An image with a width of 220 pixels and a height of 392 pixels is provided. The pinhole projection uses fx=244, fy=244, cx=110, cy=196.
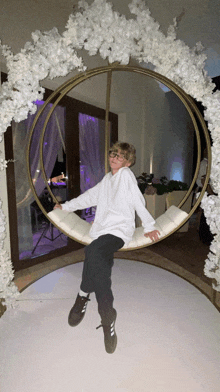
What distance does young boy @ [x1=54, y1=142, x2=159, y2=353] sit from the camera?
5.09ft

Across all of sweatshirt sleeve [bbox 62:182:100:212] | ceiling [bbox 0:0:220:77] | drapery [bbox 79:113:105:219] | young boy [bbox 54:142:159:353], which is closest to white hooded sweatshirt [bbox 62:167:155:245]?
young boy [bbox 54:142:159:353]

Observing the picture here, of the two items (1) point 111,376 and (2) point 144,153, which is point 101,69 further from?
(2) point 144,153

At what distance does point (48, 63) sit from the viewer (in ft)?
5.63

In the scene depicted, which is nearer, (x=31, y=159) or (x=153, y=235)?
(x=153, y=235)

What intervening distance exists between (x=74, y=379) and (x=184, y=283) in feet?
4.50

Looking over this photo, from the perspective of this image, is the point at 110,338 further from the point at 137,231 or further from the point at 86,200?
the point at 86,200

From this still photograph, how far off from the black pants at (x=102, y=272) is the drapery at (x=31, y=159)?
132 centimetres

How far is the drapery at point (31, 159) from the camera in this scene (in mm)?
2621

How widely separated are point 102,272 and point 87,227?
59cm

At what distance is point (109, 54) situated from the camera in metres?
1.76

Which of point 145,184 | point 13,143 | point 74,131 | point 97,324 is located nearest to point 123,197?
point 97,324

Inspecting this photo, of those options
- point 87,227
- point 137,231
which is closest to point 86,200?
point 87,227

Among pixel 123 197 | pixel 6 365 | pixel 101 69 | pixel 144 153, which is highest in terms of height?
pixel 101 69

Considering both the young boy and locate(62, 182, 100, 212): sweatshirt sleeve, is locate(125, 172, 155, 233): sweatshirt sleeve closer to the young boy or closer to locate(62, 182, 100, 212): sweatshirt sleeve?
the young boy
